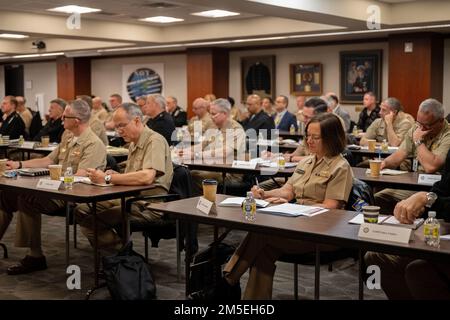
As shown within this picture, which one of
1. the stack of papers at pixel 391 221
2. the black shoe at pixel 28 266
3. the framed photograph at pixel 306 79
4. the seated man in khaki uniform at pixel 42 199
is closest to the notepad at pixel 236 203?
the stack of papers at pixel 391 221

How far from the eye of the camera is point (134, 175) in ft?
14.0

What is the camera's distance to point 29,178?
4566 millimetres

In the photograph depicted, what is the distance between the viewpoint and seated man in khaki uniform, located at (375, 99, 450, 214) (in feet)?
15.5

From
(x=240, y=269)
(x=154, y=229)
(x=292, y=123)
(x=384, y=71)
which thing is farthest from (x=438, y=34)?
(x=240, y=269)

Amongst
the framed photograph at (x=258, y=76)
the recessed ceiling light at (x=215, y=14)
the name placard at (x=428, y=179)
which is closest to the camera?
the name placard at (x=428, y=179)

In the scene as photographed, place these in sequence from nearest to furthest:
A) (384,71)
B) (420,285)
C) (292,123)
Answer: (420,285), (292,123), (384,71)

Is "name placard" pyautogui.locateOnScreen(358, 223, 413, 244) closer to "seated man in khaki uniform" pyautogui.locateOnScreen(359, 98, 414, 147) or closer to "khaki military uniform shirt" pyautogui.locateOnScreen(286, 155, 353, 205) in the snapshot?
"khaki military uniform shirt" pyautogui.locateOnScreen(286, 155, 353, 205)

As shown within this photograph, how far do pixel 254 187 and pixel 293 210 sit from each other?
0.51 m

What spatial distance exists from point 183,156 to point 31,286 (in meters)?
2.17

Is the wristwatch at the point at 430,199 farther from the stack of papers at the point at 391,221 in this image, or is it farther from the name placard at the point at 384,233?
the name placard at the point at 384,233

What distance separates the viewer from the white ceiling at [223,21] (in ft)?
26.7

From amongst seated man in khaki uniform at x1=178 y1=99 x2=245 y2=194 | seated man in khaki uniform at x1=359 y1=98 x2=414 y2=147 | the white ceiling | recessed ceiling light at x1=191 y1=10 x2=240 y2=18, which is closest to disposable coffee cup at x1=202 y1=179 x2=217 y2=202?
seated man in khaki uniform at x1=178 y1=99 x2=245 y2=194

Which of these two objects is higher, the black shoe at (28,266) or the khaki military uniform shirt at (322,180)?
the khaki military uniform shirt at (322,180)

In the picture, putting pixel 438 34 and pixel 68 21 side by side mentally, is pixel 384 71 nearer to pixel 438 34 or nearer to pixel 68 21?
pixel 438 34
